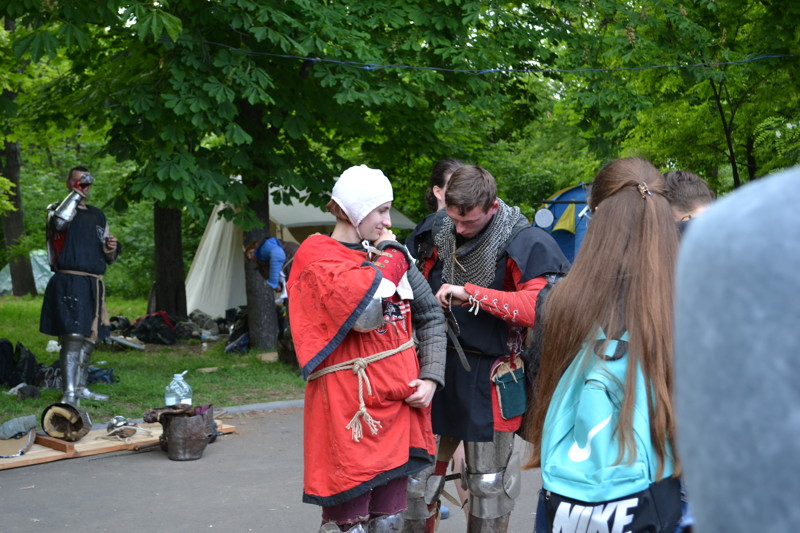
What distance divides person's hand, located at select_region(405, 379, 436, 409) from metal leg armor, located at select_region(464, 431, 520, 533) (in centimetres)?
60

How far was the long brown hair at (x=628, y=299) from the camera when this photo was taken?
2041 millimetres

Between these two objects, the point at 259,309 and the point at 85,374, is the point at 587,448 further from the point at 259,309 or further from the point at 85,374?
the point at 259,309

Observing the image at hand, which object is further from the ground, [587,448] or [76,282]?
[76,282]

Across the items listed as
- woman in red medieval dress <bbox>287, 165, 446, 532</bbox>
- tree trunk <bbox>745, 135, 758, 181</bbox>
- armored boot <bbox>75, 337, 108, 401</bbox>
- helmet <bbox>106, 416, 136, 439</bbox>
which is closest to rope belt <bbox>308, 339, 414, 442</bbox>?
woman in red medieval dress <bbox>287, 165, 446, 532</bbox>

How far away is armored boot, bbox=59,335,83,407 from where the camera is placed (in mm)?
8344

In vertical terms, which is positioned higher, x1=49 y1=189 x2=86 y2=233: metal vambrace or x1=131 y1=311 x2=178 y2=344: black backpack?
x1=49 y1=189 x2=86 y2=233: metal vambrace

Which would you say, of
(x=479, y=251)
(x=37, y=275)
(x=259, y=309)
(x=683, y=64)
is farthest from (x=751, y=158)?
(x=37, y=275)

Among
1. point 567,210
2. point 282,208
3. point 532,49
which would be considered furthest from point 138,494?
point 282,208

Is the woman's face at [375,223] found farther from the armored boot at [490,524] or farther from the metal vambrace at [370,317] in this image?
the armored boot at [490,524]

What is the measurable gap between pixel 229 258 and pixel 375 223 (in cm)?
1444

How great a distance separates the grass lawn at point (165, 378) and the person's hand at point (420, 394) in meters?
5.23

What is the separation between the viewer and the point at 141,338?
45.3ft

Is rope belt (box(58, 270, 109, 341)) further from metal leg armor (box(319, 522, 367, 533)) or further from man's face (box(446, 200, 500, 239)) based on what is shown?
metal leg armor (box(319, 522, 367, 533))

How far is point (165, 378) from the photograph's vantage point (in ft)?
33.1
